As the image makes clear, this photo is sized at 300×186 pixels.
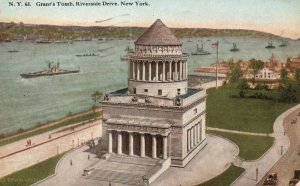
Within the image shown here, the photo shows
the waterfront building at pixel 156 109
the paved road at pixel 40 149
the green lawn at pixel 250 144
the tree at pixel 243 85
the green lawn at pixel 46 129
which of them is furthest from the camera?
the tree at pixel 243 85

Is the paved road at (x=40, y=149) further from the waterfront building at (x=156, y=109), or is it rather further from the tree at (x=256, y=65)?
the tree at (x=256, y=65)

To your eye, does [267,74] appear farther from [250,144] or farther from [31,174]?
[31,174]

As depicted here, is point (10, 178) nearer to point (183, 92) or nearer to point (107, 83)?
point (183, 92)

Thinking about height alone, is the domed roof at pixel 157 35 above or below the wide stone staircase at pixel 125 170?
above

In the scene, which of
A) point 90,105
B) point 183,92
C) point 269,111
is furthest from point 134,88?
point 90,105

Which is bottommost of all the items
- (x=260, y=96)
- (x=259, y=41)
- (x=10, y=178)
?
(x=10, y=178)

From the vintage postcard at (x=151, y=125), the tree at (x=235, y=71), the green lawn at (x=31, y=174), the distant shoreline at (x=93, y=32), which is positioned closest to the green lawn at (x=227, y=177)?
the vintage postcard at (x=151, y=125)

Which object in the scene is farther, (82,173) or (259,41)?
(259,41)

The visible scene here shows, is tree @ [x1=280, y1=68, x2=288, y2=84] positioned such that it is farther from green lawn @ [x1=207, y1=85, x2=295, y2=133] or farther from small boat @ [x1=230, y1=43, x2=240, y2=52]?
small boat @ [x1=230, y1=43, x2=240, y2=52]
